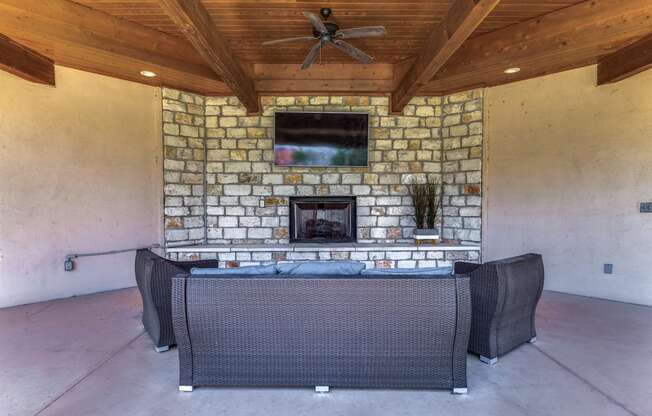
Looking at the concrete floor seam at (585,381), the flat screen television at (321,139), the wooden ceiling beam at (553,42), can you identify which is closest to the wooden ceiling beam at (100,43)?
the flat screen television at (321,139)

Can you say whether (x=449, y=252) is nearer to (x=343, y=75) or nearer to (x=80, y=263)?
(x=343, y=75)

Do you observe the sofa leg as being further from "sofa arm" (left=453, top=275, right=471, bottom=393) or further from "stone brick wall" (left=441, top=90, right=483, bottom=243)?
"stone brick wall" (left=441, top=90, right=483, bottom=243)

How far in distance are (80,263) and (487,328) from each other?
4765mm

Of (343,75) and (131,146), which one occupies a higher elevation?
(343,75)

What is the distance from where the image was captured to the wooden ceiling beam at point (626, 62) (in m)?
3.65

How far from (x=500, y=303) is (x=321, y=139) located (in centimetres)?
353

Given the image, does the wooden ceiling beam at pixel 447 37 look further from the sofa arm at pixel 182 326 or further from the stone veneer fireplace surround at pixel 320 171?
the sofa arm at pixel 182 326

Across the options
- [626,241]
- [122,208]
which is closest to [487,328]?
[626,241]

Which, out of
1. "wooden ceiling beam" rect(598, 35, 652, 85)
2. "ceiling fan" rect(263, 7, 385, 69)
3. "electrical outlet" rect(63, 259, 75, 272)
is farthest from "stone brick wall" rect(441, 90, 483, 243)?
"electrical outlet" rect(63, 259, 75, 272)

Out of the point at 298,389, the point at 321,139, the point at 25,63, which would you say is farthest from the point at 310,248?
the point at 25,63

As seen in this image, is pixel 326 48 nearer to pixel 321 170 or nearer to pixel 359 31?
pixel 359 31

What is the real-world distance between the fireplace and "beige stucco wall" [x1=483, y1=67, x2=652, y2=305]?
6.61 feet

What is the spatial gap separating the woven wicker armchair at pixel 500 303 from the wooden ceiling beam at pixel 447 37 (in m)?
1.90

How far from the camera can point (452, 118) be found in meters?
5.21
